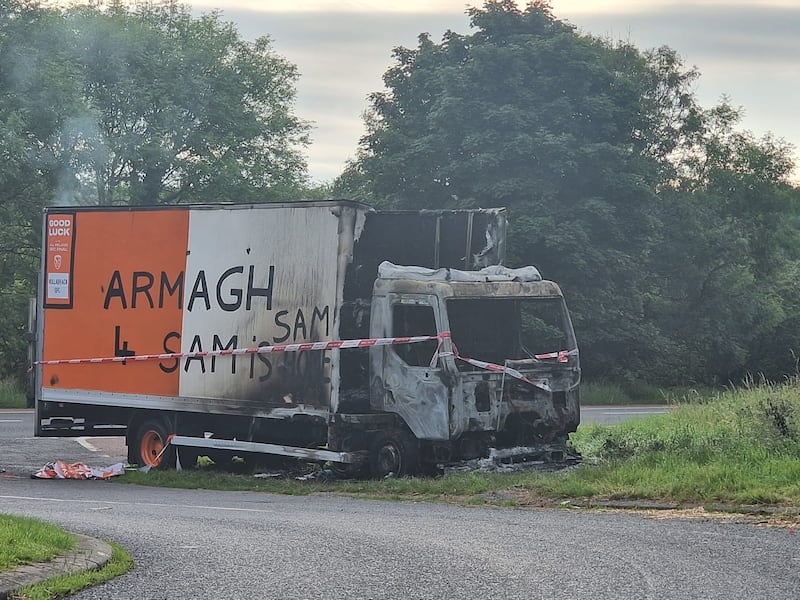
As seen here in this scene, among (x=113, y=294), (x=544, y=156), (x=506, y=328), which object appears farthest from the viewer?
(x=544, y=156)

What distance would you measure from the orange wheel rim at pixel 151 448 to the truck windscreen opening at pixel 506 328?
4647 mm

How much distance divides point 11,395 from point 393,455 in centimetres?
1783

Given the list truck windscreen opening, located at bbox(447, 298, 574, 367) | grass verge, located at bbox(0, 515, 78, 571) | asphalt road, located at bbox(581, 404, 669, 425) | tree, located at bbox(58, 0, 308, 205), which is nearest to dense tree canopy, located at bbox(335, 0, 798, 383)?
tree, located at bbox(58, 0, 308, 205)

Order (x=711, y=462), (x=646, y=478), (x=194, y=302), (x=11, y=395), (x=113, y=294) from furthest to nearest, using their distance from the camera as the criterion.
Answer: (x=11, y=395) < (x=113, y=294) < (x=194, y=302) < (x=711, y=462) < (x=646, y=478)

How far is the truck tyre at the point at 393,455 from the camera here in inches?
609

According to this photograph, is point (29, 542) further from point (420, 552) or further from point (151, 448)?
point (151, 448)

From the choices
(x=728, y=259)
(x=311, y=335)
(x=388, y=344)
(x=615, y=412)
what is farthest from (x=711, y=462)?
(x=728, y=259)

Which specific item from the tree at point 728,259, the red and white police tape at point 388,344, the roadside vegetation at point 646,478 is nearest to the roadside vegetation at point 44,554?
the roadside vegetation at point 646,478

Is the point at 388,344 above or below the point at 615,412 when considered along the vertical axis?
above

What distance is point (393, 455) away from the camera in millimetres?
15594

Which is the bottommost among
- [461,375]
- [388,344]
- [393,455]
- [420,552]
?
[420,552]

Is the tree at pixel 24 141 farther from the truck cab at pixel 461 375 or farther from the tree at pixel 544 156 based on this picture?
the truck cab at pixel 461 375

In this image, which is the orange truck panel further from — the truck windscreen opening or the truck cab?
the truck windscreen opening

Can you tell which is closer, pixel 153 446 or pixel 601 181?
pixel 153 446
